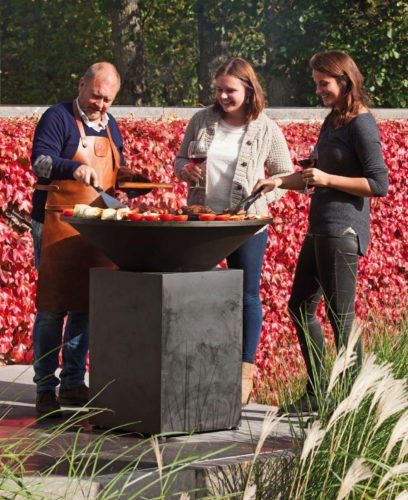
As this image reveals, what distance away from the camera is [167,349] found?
16.8 feet

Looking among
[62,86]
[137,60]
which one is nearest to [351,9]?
[137,60]

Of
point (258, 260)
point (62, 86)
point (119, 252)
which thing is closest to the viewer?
point (119, 252)

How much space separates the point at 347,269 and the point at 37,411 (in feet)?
5.60

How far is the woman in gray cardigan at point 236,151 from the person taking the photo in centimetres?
586

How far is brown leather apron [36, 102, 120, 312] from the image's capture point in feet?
18.7

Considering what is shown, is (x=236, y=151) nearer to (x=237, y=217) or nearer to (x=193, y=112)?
(x=237, y=217)

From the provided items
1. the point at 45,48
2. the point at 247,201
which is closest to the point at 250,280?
the point at 247,201

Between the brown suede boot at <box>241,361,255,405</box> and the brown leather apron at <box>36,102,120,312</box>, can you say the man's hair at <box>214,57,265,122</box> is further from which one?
the brown suede boot at <box>241,361,255,405</box>

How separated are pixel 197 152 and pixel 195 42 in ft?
97.2

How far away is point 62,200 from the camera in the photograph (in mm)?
5703

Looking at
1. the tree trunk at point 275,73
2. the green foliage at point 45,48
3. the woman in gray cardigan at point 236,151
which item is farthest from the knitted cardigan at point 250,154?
the green foliage at point 45,48

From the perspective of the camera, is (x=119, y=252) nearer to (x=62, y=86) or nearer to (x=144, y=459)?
(x=144, y=459)

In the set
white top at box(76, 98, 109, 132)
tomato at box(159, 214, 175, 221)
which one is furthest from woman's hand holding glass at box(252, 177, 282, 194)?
white top at box(76, 98, 109, 132)

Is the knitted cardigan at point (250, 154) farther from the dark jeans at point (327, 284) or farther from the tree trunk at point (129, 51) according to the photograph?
the tree trunk at point (129, 51)
